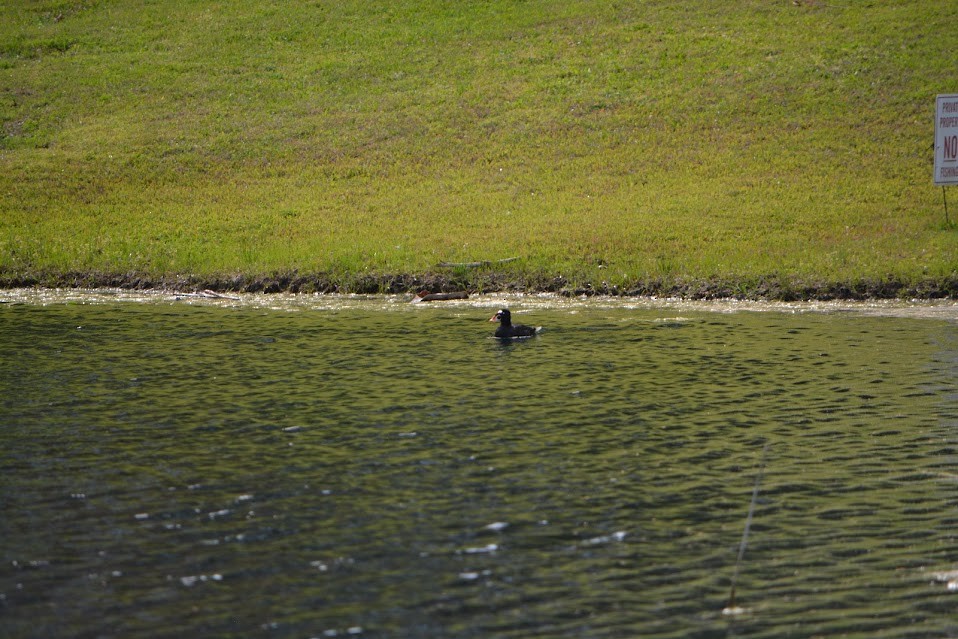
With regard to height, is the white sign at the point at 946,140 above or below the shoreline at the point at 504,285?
above

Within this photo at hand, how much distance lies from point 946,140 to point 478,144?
2420 centimetres

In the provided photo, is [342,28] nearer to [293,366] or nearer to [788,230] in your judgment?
[788,230]

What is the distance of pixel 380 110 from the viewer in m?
66.1

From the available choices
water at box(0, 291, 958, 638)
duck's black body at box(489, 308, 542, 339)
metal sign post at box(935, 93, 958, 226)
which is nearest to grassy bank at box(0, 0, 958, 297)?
metal sign post at box(935, 93, 958, 226)

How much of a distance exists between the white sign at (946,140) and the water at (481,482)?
48.3ft

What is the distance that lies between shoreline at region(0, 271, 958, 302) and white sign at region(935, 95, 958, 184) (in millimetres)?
8931

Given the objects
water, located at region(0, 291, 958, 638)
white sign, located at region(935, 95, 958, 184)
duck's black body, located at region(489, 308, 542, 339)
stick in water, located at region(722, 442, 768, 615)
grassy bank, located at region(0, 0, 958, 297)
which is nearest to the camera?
stick in water, located at region(722, 442, 768, 615)

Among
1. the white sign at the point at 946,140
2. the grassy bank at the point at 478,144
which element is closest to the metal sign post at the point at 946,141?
the white sign at the point at 946,140

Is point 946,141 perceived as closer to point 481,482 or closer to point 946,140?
point 946,140

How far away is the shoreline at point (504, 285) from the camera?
35875 mm

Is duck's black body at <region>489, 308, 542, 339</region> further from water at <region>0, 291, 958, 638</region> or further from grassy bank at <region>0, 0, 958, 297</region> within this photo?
grassy bank at <region>0, 0, 958, 297</region>

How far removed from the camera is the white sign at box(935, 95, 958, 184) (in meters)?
42.7

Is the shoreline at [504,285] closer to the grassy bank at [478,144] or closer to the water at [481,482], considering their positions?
the grassy bank at [478,144]

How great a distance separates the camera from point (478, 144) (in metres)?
60.2
